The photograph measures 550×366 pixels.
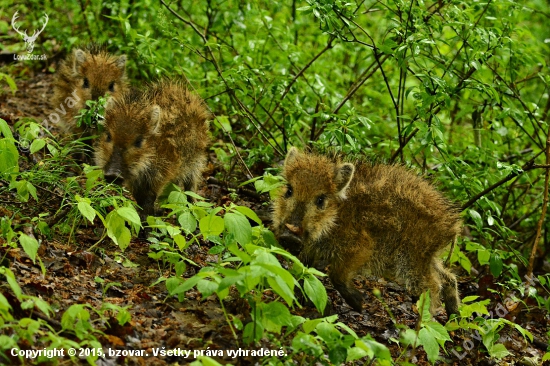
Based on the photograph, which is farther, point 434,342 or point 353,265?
point 353,265

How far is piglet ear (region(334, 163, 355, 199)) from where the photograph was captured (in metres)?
6.79

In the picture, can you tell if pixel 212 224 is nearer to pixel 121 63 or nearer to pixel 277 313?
pixel 277 313

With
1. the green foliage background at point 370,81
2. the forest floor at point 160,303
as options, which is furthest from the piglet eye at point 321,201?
the forest floor at point 160,303

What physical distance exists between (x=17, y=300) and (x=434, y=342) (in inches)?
129

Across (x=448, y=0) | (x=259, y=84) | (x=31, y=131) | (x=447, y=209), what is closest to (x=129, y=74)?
(x=259, y=84)

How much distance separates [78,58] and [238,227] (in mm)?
A: 5498

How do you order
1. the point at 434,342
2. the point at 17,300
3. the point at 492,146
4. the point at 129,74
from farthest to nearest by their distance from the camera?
the point at 129,74 < the point at 492,146 < the point at 434,342 < the point at 17,300

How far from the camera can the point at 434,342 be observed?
5402 millimetres

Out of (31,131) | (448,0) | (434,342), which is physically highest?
(448,0)

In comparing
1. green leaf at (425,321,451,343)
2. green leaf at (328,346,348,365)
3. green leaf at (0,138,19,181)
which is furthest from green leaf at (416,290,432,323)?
green leaf at (0,138,19,181)

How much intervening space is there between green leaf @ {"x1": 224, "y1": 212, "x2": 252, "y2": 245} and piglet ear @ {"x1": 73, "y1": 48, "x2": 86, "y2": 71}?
5381 millimetres

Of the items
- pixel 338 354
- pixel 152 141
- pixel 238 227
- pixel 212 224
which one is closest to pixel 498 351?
pixel 338 354

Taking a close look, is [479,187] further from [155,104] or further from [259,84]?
[155,104]

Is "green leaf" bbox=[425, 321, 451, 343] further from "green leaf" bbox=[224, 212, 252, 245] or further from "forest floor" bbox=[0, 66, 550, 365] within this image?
"green leaf" bbox=[224, 212, 252, 245]
